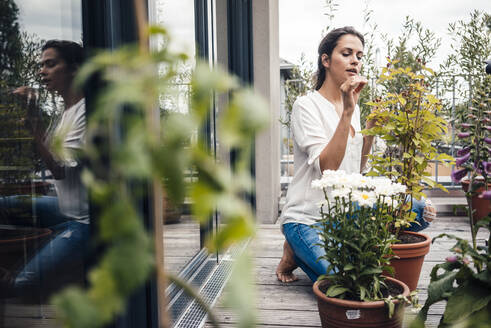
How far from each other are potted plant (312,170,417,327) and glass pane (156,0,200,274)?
639 mm

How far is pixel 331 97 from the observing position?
2.46 m

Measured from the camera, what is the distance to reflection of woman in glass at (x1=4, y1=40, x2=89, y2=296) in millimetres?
1015

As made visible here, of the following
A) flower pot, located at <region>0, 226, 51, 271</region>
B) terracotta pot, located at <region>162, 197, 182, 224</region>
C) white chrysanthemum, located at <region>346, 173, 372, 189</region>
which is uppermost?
white chrysanthemum, located at <region>346, 173, 372, 189</region>

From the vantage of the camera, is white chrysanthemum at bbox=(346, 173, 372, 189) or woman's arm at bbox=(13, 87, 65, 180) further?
white chrysanthemum at bbox=(346, 173, 372, 189)

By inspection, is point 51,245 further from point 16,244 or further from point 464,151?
point 464,151

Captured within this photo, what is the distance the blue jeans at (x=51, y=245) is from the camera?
97 centimetres

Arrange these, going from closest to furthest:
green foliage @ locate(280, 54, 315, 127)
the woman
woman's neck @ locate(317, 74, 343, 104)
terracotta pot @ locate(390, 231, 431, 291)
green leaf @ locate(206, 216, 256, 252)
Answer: green leaf @ locate(206, 216, 256, 252), terracotta pot @ locate(390, 231, 431, 291), the woman, woman's neck @ locate(317, 74, 343, 104), green foliage @ locate(280, 54, 315, 127)

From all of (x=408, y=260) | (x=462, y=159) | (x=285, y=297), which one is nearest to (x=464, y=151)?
(x=462, y=159)

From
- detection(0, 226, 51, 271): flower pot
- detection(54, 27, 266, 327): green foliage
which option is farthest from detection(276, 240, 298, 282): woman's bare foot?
detection(54, 27, 266, 327): green foliage

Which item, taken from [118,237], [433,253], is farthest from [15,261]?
[433,253]

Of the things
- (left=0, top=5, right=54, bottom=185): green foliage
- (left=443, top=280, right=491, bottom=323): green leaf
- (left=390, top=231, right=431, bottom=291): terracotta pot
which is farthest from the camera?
(left=390, top=231, right=431, bottom=291): terracotta pot

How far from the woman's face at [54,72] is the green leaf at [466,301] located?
125 cm

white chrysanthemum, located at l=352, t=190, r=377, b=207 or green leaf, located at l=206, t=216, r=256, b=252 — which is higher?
green leaf, located at l=206, t=216, r=256, b=252

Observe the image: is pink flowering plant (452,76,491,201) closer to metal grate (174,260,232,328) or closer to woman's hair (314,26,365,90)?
woman's hair (314,26,365,90)
